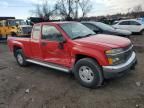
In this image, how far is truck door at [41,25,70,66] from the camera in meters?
6.04

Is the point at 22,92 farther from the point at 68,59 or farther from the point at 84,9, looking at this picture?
the point at 84,9

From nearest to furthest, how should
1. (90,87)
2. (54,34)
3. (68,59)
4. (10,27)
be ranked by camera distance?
(90,87)
(68,59)
(54,34)
(10,27)

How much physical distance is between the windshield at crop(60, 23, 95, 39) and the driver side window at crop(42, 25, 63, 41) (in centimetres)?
26

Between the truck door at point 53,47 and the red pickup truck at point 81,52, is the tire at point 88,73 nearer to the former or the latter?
the red pickup truck at point 81,52

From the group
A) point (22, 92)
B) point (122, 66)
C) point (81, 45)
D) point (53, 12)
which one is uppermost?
point (53, 12)

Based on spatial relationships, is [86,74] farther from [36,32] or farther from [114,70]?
[36,32]

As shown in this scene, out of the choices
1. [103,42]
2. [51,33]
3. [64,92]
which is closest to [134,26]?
[51,33]

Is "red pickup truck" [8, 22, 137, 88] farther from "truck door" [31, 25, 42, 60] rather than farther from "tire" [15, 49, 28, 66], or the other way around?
"tire" [15, 49, 28, 66]

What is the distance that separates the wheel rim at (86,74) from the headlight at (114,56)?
0.66 meters

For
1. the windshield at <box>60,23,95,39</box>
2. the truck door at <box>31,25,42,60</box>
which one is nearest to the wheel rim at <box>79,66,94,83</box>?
the windshield at <box>60,23,95,39</box>

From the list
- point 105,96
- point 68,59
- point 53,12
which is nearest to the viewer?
point 105,96

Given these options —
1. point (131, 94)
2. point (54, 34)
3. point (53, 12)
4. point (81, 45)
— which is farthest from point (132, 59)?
point (53, 12)

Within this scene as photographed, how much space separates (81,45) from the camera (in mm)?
5551

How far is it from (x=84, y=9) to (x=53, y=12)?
834 centimetres
